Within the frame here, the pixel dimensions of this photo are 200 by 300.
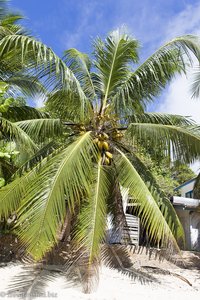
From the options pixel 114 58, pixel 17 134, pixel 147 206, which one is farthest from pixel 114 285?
pixel 114 58

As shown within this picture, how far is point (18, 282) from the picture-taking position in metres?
7.08

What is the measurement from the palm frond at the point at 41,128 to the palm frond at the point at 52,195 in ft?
4.90

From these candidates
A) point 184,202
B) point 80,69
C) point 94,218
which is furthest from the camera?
point 184,202

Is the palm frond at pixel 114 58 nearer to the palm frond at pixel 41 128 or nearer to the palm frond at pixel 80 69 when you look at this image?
the palm frond at pixel 80 69

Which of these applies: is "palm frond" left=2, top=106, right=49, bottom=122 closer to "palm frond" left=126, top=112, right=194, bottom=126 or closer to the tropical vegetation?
the tropical vegetation

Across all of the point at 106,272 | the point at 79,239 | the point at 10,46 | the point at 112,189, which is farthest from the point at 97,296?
the point at 10,46

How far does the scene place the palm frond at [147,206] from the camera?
282 inches

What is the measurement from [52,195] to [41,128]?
3.00 m

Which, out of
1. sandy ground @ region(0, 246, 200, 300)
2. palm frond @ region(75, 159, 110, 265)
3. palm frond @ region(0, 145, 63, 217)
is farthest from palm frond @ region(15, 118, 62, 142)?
sandy ground @ region(0, 246, 200, 300)

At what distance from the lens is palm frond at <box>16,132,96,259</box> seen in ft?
20.0

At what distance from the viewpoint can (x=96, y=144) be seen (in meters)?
8.52

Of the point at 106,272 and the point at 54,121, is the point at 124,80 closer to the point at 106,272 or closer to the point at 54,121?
the point at 54,121

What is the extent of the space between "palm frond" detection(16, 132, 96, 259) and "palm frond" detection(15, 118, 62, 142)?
1495 millimetres

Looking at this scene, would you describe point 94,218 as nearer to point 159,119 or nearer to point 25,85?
point 159,119
